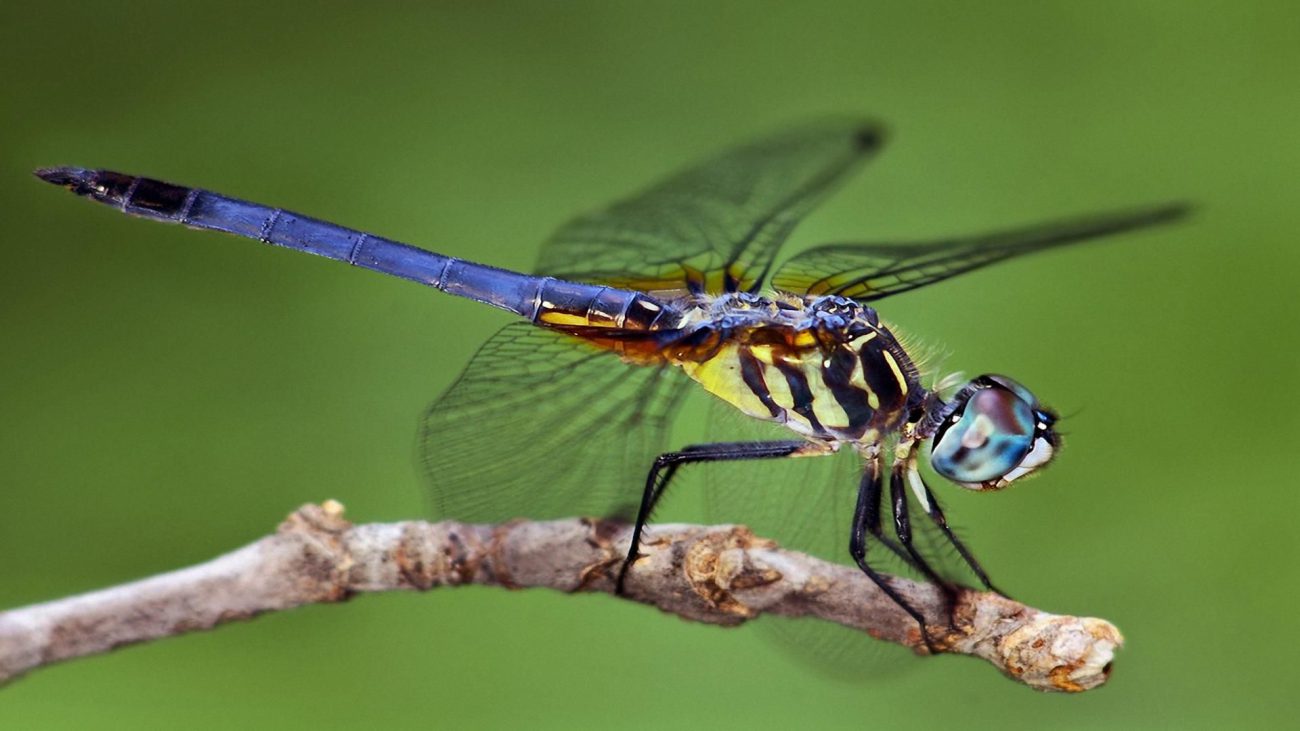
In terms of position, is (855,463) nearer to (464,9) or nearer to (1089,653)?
(1089,653)

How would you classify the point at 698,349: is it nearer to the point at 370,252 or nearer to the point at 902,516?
the point at 902,516

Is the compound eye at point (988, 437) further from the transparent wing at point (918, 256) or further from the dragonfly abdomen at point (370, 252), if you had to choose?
the dragonfly abdomen at point (370, 252)

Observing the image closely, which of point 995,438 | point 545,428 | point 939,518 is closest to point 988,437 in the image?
point 995,438

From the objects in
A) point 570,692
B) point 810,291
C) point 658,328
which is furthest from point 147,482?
point 810,291

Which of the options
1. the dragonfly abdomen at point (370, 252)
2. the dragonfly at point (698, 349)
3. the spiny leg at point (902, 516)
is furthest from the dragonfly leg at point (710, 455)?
the dragonfly abdomen at point (370, 252)

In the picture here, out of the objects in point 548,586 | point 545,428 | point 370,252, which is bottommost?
point 548,586

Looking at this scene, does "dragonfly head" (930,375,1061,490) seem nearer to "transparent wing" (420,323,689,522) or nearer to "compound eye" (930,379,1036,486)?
"compound eye" (930,379,1036,486)
